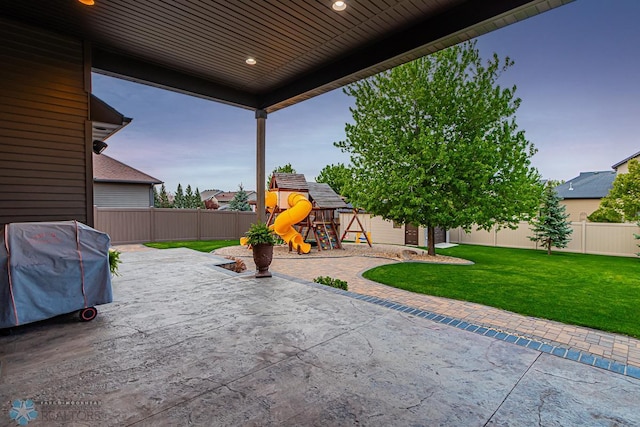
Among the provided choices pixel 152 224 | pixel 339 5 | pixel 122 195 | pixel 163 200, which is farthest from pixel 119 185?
pixel 339 5

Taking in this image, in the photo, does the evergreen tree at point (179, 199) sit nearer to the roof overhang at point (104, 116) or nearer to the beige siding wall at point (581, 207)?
the roof overhang at point (104, 116)

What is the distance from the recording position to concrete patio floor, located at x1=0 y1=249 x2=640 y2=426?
5.48ft

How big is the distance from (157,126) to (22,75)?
1643 centimetres

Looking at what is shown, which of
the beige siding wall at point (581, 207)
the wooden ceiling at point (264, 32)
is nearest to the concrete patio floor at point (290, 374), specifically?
the wooden ceiling at point (264, 32)

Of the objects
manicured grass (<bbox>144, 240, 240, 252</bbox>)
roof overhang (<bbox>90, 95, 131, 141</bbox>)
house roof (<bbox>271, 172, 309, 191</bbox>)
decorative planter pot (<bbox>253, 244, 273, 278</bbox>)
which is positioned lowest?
manicured grass (<bbox>144, 240, 240, 252</bbox>)

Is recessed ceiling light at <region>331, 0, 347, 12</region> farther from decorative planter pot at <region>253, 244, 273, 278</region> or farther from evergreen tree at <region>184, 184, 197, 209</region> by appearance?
evergreen tree at <region>184, 184, 197, 209</region>

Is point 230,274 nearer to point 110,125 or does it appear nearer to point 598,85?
point 110,125

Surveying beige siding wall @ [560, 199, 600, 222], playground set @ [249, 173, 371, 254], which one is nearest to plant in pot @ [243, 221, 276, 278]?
playground set @ [249, 173, 371, 254]

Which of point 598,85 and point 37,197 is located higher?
point 598,85

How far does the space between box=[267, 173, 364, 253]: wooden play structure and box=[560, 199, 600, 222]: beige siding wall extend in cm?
1801

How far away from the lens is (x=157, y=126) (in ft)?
60.5

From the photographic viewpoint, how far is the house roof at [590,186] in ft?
63.6

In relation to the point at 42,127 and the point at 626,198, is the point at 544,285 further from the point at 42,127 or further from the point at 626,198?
the point at 626,198

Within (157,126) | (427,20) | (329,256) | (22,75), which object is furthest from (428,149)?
(157,126)
